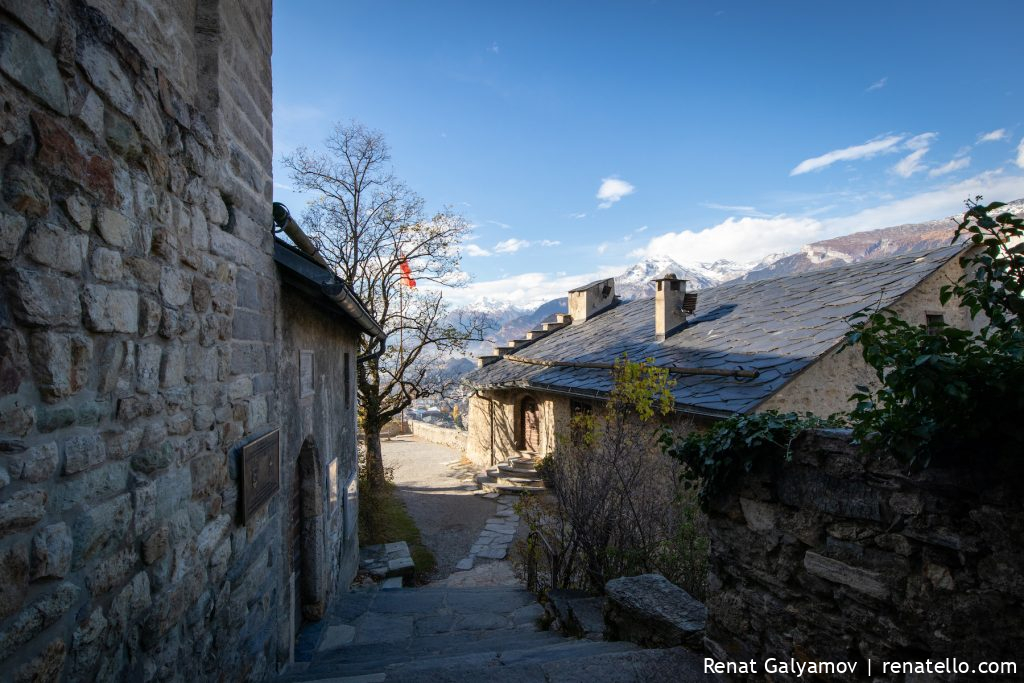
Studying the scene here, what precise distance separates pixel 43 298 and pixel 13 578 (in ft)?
2.25

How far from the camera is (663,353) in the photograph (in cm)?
969

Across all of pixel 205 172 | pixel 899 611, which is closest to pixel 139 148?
pixel 205 172

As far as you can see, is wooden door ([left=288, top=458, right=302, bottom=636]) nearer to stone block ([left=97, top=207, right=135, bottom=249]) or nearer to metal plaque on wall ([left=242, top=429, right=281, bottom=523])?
metal plaque on wall ([left=242, top=429, right=281, bottom=523])

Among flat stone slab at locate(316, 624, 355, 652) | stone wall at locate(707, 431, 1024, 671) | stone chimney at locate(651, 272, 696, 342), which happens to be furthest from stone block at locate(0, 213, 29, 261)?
stone chimney at locate(651, 272, 696, 342)

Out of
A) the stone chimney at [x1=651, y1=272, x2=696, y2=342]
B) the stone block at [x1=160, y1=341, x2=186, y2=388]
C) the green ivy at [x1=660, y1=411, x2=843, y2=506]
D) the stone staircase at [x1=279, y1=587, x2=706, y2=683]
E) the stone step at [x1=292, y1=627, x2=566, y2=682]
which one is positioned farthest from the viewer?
the stone chimney at [x1=651, y1=272, x2=696, y2=342]

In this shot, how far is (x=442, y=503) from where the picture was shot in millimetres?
11992

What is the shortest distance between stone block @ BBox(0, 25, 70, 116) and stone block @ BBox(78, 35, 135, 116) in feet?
0.43

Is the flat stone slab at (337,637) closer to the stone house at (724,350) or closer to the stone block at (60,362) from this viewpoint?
the stone block at (60,362)

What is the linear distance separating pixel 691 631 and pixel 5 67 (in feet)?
12.2

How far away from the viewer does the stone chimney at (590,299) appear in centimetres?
1689

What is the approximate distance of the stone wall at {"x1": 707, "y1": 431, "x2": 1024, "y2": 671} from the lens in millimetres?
1799

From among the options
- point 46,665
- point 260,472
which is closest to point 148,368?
point 46,665

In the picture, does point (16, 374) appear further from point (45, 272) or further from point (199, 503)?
point (199, 503)

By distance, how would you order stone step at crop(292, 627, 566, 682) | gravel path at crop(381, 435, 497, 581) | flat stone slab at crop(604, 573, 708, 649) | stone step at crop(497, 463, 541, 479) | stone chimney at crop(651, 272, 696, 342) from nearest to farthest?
flat stone slab at crop(604, 573, 708, 649) → stone step at crop(292, 627, 566, 682) → gravel path at crop(381, 435, 497, 581) → stone chimney at crop(651, 272, 696, 342) → stone step at crop(497, 463, 541, 479)
